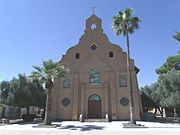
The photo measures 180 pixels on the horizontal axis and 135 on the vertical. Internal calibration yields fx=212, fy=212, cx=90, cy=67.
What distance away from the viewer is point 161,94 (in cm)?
2869

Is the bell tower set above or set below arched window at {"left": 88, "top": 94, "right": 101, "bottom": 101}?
above

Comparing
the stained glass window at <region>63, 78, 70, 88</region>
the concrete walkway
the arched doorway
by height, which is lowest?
the concrete walkway

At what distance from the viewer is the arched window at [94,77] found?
31.7 m

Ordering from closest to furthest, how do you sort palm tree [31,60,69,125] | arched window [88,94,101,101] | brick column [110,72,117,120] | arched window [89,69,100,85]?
1. palm tree [31,60,69,125]
2. brick column [110,72,117,120]
3. arched window [88,94,101,101]
4. arched window [89,69,100,85]

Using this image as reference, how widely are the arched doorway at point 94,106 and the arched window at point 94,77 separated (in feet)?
6.39

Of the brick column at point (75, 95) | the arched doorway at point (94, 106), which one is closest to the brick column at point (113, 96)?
the arched doorway at point (94, 106)

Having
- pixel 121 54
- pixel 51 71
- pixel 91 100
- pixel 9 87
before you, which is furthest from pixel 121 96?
pixel 9 87

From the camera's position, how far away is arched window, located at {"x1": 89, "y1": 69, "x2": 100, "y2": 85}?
31677 millimetres

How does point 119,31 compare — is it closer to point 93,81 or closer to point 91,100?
Answer: point 93,81

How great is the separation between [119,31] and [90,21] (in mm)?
10258

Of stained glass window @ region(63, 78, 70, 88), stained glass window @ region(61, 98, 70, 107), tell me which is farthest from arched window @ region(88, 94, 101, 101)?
stained glass window @ region(63, 78, 70, 88)

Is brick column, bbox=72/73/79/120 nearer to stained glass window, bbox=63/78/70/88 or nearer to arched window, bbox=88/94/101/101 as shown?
stained glass window, bbox=63/78/70/88

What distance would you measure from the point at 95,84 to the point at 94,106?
321cm

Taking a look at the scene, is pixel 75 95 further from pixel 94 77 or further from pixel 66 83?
pixel 94 77
